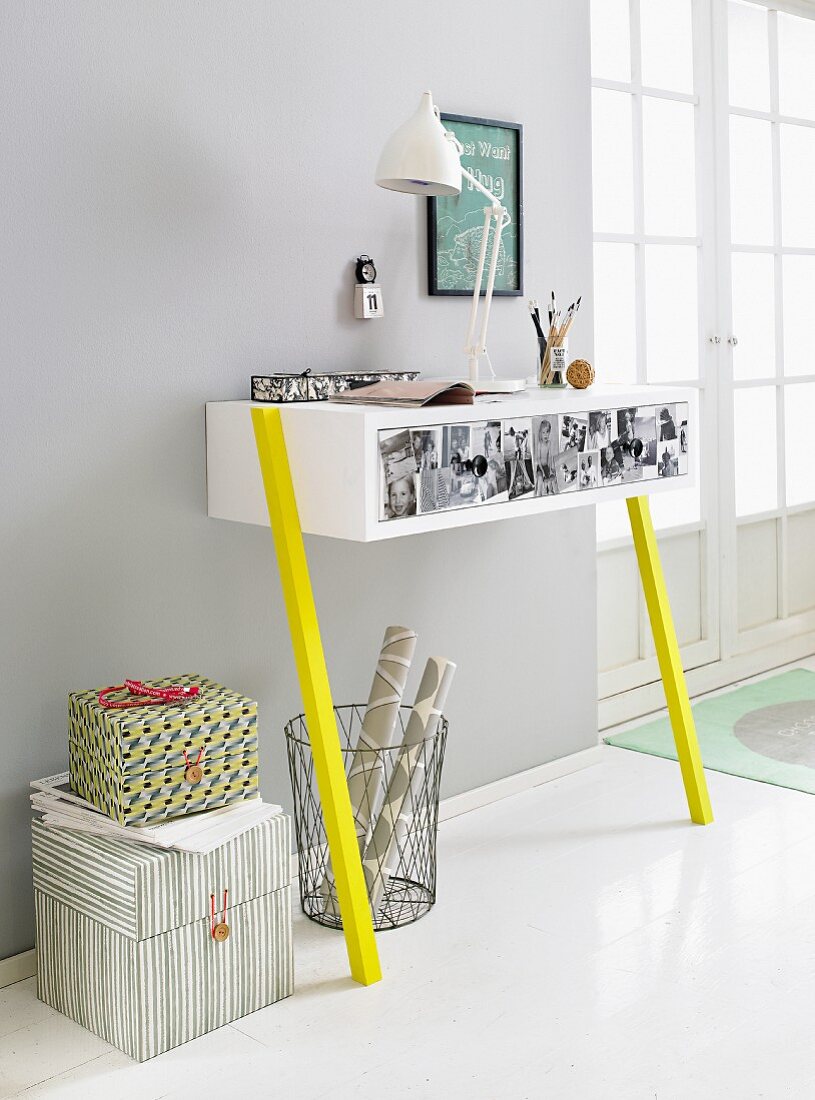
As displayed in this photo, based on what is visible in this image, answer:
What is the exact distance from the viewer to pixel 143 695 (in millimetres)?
2043

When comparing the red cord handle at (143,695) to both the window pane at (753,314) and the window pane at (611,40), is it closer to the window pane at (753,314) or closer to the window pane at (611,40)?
the window pane at (611,40)

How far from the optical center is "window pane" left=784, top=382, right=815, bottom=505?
4238 mm

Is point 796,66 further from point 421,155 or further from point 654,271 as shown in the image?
point 421,155

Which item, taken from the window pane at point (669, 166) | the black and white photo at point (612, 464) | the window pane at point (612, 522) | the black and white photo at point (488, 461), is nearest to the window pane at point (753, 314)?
the window pane at point (669, 166)

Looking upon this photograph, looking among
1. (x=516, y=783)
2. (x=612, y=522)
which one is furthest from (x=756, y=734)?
(x=516, y=783)

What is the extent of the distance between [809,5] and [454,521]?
287 cm

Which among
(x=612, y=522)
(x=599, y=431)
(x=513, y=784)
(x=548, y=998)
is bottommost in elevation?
(x=548, y=998)

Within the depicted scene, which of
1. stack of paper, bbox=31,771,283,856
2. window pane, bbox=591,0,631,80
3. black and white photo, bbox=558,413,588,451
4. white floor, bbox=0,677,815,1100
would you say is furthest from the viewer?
window pane, bbox=591,0,631,80

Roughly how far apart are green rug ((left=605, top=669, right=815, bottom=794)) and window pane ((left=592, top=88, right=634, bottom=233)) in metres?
1.42

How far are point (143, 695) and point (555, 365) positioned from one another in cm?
120

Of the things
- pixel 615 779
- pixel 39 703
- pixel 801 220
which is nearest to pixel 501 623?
pixel 615 779

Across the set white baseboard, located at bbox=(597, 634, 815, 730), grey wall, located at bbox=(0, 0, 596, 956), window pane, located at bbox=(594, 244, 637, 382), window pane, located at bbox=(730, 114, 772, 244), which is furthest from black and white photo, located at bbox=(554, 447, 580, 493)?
window pane, located at bbox=(730, 114, 772, 244)

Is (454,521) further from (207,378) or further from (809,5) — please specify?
(809,5)

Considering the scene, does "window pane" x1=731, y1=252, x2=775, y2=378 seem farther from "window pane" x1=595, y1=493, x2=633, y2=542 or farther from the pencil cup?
the pencil cup
